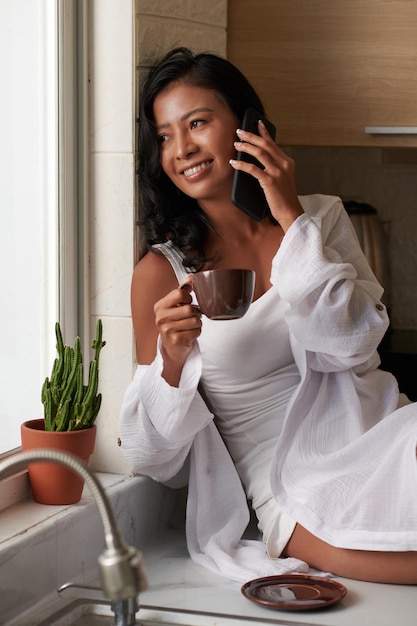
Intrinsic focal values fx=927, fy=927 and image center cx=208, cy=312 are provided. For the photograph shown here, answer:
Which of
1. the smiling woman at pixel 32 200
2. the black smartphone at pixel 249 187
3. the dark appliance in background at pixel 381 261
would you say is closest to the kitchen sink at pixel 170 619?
the smiling woman at pixel 32 200

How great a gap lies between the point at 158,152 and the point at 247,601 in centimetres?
89

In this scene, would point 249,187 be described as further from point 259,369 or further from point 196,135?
point 259,369

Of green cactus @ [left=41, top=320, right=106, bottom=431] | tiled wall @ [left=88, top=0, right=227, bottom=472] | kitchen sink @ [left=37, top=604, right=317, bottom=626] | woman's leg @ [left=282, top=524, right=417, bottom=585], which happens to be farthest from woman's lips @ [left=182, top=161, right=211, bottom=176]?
kitchen sink @ [left=37, top=604, right=317, bottom=626]

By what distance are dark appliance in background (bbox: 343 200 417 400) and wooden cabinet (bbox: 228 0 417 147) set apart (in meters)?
0.35

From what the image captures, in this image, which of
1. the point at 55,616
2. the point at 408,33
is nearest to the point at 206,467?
the point at 55,616

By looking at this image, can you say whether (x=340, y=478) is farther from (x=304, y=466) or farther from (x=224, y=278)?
(x=224, y=278)

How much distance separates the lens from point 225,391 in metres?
1.93

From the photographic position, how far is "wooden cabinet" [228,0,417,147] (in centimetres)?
217

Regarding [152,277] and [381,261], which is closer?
[152,277]

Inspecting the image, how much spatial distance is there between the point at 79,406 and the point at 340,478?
19.9 inches

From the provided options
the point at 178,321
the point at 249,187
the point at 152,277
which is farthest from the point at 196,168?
the point at 178,321

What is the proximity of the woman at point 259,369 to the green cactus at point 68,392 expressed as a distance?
0.39 ft

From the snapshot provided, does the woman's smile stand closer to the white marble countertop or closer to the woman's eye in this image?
the woman's eye

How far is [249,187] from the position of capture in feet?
6.10
